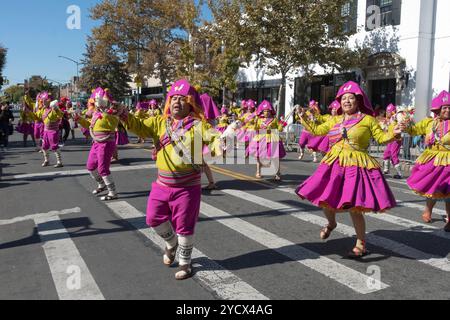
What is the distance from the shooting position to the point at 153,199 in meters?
4.65

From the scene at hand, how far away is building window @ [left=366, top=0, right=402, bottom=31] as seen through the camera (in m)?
20.9

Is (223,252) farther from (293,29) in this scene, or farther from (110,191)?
(293,29)

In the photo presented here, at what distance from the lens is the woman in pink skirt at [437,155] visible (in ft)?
21.3

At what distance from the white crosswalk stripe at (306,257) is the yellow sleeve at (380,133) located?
5.09ft

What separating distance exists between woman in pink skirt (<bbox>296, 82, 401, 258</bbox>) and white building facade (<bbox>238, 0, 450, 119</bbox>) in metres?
16.2

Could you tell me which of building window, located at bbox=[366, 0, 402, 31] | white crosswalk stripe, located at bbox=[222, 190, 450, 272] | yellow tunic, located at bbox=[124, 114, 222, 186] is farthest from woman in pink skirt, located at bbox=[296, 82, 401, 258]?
building window, located at bbox=[366, 0, 402, 31]

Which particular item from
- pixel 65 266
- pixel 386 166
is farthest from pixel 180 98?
pixel 386 166

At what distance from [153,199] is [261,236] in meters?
2.13

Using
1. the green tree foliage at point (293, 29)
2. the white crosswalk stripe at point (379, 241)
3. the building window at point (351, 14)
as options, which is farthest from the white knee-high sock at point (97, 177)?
the building window at point (351, 14)

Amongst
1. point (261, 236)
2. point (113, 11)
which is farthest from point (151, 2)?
point (261, 236)

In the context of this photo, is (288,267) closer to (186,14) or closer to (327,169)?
(327,169)

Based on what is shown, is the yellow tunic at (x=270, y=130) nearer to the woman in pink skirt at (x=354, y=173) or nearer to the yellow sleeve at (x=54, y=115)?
the woman in pink skirt at (x=354, y=173)

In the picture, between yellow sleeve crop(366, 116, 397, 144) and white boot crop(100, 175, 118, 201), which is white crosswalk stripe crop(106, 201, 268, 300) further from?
white boot crop(100, 175, 118, 201)

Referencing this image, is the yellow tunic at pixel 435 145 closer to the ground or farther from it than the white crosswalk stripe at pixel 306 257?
farther from it
